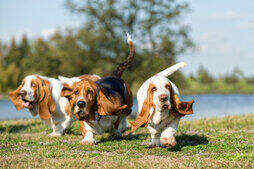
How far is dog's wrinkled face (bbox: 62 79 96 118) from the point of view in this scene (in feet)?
24.5

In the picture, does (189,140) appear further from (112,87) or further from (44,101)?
(44,101)

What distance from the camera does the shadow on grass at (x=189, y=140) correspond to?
829cm

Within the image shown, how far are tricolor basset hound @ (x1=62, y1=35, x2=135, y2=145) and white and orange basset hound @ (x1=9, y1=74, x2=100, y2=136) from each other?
138cm

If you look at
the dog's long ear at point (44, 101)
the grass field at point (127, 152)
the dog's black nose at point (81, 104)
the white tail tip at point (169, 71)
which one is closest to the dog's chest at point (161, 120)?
the grass field at point (127, 152)

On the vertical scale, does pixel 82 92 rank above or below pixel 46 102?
above

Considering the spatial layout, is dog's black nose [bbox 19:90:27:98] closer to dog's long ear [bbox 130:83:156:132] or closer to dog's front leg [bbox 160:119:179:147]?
dog's long ear [bbox 130:83:156:132]

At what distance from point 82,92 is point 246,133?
566cm

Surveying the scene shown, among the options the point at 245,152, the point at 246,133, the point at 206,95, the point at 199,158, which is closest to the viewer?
the point at 199,158

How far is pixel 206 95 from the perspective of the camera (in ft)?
137

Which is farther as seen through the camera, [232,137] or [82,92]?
[232,137]

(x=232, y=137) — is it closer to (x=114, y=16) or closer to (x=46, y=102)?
(x=46, y=102)

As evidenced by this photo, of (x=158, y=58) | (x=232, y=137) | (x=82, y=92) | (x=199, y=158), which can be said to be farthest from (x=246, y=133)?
(x=158, y=58)

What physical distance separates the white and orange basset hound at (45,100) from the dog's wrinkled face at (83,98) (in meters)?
1.97

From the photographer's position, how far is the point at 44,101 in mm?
9805
